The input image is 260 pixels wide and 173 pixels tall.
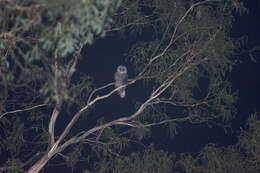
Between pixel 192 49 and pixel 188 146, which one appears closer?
pixel 192 49

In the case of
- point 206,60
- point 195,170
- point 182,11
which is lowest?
point 195,170

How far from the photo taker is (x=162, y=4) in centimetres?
352

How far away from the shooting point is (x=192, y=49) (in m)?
3.46

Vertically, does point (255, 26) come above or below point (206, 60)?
above

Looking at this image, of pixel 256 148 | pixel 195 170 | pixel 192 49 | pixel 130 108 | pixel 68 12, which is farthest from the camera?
pixel 130 108

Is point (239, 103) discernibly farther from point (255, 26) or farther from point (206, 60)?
point (206, 60)

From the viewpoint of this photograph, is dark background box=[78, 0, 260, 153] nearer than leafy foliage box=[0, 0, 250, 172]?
No

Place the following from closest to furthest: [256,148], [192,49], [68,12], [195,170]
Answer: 1. [68,12]
2. [192,49]
3. [256,148]
4. [195,170]

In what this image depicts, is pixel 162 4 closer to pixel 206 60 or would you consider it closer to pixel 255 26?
pixel 206 60

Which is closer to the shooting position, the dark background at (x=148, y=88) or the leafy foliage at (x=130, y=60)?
the leafy foliage at (x=130, y=60)

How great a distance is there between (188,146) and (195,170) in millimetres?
544

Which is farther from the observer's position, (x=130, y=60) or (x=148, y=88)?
(x=148, y=88)

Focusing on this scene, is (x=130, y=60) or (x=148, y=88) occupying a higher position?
(x=130, y=60)

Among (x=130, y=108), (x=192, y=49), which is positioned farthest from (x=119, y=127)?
(x=192, y=49)
